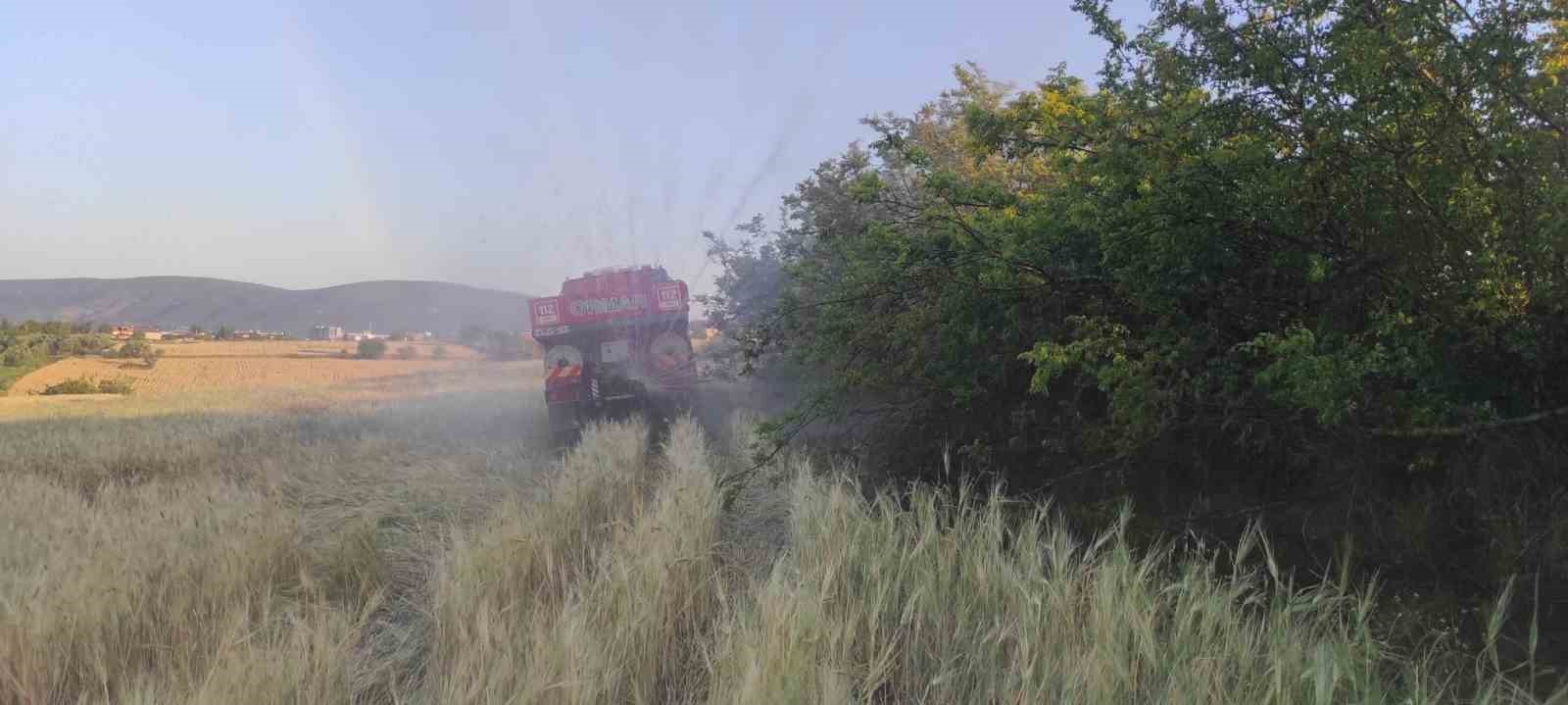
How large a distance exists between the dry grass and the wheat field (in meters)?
27.3

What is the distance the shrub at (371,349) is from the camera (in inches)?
1598

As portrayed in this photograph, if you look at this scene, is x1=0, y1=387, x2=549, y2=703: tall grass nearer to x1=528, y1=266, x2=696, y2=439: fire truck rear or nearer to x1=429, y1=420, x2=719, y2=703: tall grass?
x1=429, y1=420, x2=719, y2=703: tall grass

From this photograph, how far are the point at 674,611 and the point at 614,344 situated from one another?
13.7 metres

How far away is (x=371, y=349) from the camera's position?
41.1 m

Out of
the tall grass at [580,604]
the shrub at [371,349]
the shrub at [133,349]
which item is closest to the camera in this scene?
the tall grass at [580,604]

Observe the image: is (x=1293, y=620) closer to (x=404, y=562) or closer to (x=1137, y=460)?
(x=1137, y=460)

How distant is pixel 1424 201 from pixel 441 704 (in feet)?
13.5

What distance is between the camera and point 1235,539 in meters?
3.96

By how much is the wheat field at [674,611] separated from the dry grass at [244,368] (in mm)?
27291

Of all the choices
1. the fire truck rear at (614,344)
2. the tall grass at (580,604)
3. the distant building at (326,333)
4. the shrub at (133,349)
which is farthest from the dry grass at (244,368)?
the tall grass at (580,604)

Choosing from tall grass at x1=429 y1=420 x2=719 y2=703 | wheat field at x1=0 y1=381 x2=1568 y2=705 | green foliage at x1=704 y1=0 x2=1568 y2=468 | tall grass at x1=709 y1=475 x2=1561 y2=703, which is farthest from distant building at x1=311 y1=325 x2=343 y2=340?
tall grass at x1=709 y1=475 x2=1561 y2=703

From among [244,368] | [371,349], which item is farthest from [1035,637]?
[371,349]

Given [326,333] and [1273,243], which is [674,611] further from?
[326,333]

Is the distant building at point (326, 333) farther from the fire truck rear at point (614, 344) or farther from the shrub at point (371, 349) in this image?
the fire truck rear at point (614, 344)
